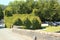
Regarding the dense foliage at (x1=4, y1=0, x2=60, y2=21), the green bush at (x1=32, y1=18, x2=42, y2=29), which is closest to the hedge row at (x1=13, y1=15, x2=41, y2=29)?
the green bush at (x1=32, y1=18, x2=42, y2=29)

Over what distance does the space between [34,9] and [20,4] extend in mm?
5687

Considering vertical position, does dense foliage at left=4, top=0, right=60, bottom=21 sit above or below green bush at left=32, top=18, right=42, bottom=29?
above

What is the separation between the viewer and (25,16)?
155ft

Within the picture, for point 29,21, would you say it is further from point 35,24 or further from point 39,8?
point 39,8

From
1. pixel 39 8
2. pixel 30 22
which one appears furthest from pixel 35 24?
pixel 39 8

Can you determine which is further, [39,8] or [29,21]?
[39,8]

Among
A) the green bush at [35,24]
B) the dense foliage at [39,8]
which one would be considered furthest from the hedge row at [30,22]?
the dense foliage at [39,8]

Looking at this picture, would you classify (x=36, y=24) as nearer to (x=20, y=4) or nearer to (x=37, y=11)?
(x=37, y=11)

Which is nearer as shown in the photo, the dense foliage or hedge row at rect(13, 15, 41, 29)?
hedge row at rect(13, 15, 41, 29)

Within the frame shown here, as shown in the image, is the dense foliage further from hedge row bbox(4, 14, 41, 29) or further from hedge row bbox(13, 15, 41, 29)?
hedge row bbox(13, 15, 41, 29)

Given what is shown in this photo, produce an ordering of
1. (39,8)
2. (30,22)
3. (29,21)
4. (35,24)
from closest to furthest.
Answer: (30,22)
(29,21)
(35,24)
(39,8)

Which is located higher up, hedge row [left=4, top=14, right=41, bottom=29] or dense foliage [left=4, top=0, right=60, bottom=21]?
dense foliage [left=4, top=0, right=60, bottom=21]

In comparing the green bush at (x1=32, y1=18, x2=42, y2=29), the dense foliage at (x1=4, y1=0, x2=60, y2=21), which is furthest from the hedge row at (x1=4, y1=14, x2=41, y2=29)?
the dense foliage at (x1=4, y1=0, x2=60, y2=21)

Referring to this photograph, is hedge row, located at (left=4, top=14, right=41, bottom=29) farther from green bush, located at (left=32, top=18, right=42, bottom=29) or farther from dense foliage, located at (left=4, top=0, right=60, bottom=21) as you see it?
dense foliage, located at (left=4, top=0, right=60, bottom=21)
